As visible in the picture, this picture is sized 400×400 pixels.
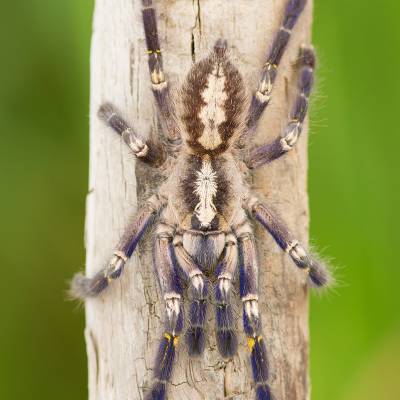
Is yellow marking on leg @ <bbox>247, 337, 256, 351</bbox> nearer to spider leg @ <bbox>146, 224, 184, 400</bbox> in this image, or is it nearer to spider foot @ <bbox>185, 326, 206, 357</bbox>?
spider foot @ <bbox>185, 326, 206, 357</bbox>

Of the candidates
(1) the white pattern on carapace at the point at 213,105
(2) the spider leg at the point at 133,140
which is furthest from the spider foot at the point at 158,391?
(1) the white pattern on carapace at the point at 213,105

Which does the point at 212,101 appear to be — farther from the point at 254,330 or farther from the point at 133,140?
the point at 254,330

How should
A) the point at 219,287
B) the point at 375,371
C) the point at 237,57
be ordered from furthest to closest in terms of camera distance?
the point at 375,371 < the point at 237,57 < the point at 219,287

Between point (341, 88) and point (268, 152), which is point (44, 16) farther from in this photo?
point (268, 152)

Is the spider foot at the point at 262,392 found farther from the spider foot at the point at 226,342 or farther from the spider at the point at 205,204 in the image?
the spider foot at the point at 226,342

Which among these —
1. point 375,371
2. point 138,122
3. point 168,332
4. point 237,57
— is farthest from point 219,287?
point 375,371

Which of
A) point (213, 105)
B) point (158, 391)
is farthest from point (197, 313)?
point (213, 105)

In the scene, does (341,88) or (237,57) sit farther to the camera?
(341,88)
